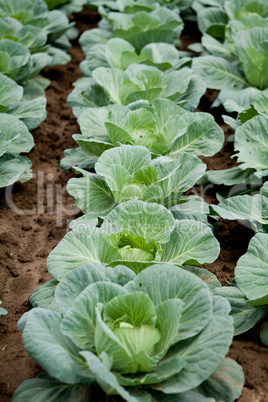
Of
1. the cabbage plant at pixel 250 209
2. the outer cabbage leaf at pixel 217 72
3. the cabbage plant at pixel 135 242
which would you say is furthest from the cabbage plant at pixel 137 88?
the cabbage plant at pixel 135 242

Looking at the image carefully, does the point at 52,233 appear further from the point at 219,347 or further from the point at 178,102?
the point at 219,347

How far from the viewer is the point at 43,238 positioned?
3678 millimetres

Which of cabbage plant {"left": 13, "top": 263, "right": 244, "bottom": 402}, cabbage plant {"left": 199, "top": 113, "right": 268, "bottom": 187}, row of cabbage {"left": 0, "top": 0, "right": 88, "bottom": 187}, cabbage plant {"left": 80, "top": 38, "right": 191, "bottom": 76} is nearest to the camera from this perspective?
cabbage plant {"left": 13, "top": 263, "right": 244, "bottom": 402}

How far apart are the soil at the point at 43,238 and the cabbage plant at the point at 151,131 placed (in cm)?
40

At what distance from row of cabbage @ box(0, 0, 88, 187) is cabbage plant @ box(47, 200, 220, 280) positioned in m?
1.16

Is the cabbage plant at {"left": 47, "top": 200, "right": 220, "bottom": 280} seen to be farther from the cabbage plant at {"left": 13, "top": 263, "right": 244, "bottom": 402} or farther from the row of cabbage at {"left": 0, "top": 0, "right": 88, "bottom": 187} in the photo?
the row of cabbage at {"left": 0, "top": 0, "right": 88, "bottom": 187}

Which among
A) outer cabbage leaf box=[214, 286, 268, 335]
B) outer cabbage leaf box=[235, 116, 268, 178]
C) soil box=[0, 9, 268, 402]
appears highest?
outer cabbage leaf box=[235, 116, 268, 178]

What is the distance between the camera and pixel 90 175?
3.37 metres

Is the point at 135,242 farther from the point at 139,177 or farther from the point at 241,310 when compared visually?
the point at 241,310

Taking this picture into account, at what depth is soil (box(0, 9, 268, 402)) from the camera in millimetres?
2557

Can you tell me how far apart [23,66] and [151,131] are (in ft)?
6.38

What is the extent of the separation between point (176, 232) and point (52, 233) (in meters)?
1.16

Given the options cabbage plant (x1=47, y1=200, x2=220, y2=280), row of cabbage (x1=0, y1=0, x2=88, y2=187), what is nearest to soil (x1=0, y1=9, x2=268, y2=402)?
row of cabbage (x1=0, y1=0, x2=88, y2=187)

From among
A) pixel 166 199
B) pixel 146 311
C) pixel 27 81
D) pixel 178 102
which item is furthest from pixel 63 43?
pixel 146 311
